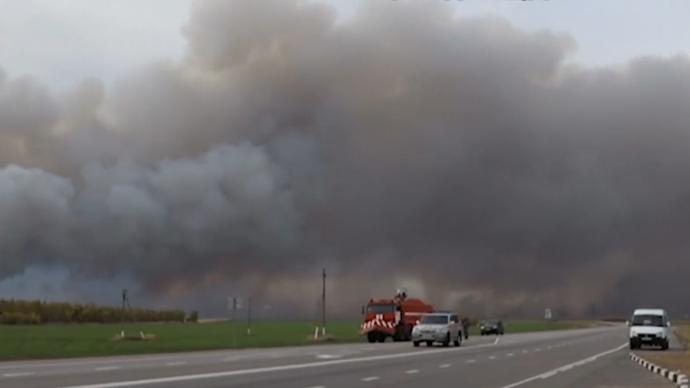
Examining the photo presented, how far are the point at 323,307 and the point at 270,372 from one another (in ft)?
153

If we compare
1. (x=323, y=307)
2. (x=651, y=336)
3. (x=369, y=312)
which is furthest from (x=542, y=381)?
(x=323, y=307)

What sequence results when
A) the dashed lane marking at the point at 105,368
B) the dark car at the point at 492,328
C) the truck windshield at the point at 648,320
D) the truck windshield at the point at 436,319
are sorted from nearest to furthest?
the dashed lane marking at the point at 105,368, the truck windshield at the point at 648,320, the truck windshield at the point at 436,319, the dark car at the point at 492,328

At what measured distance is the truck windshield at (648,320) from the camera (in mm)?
59812

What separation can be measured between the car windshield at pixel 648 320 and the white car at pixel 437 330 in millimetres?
10702

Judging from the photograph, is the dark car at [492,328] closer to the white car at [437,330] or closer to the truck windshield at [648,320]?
the white car at [437,330]

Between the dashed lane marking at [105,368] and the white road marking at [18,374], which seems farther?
the dashed lane marking at [105,368]

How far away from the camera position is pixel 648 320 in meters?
60.1

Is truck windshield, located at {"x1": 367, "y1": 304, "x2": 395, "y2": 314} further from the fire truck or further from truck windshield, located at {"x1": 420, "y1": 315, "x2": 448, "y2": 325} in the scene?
truck windshield, located at {"x1": 420, "y1": 315, "x2": 448, "y2": 325}

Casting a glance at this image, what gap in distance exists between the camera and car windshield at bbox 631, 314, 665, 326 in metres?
59.8

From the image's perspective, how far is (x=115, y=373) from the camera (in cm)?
3094

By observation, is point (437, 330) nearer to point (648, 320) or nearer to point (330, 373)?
point (648, 320)

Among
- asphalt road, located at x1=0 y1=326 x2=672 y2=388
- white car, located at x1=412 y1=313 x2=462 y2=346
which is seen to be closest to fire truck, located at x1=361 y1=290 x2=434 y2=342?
white car, located at x1=412 y1=313 x2=462 y2=346

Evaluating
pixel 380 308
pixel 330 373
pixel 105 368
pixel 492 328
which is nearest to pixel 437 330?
pixel 380 308

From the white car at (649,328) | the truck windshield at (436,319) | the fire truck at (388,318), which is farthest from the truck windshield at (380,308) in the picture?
the white car at (649,328)
